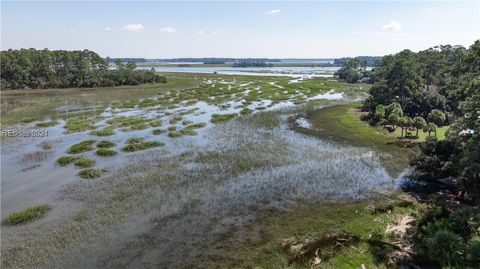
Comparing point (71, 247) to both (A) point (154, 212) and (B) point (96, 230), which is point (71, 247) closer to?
(B) point (96, 230)

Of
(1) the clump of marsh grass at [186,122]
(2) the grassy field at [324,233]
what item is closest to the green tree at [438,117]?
(2) the grassy field at [324,233]

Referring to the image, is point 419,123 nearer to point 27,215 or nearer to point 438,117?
point 438,117

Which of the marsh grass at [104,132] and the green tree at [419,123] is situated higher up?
the green tree at [419,123]

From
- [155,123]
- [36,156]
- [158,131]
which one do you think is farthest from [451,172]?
[36,156]

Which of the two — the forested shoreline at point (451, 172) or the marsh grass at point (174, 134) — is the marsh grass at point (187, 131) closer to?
the marsh grass at point (174, 134)

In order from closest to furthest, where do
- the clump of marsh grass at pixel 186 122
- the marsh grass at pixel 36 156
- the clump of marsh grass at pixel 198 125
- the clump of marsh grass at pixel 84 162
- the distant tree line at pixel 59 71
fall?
1. the clump of marsh grass at pixel 84 162
2. the marsh grass at pixel 36 156
3. the clump of marsh grass at pixel 198 125
4. the clump of marsh grass at pixel 186 122
5. the distant tree line at pixel 59 71
